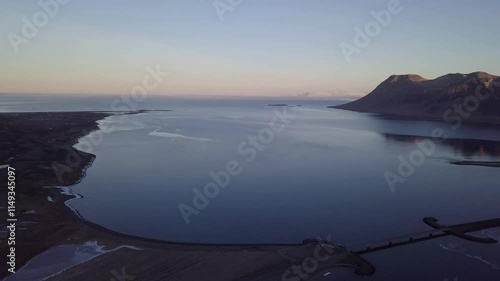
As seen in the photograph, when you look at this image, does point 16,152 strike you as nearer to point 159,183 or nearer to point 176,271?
point 159,183

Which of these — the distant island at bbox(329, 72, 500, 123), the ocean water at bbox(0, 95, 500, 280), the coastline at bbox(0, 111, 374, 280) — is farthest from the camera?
the distant island at bbox(329, 72, 500, 123)

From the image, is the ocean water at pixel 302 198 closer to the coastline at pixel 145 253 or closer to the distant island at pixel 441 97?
the coastline at pixel 145 253

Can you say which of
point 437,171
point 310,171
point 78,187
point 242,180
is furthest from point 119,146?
point 437,171
